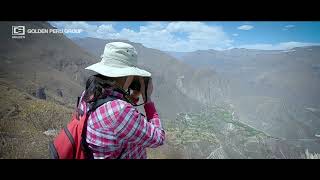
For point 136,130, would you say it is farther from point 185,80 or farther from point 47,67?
point 185,80

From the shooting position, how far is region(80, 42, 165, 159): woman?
1.54 meters

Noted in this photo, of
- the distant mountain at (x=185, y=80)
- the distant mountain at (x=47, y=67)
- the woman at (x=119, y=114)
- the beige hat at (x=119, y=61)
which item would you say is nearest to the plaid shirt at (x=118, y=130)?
the woman at (x=119, y=114)

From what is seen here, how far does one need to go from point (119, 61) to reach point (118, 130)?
377mm

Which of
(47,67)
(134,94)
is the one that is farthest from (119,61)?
(47,67)

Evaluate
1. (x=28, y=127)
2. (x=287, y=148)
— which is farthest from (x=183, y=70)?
(x=28, y=127)

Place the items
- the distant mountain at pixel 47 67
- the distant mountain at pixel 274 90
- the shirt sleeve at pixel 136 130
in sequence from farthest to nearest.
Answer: the distant mountain at pixel 274 90
the distant mountain at pixel 47 67
the shirt sleeve at pixel 136 130

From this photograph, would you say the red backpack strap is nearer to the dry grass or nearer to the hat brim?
the hat brim

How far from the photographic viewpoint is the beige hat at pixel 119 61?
5.46 ft

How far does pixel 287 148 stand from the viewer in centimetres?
4488

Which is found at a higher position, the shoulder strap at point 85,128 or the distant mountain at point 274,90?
the shoulder strap at point 85,128

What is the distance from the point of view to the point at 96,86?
64.4 inches

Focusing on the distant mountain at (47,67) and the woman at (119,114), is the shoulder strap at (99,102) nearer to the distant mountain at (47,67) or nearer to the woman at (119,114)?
the woman at (119,114)
